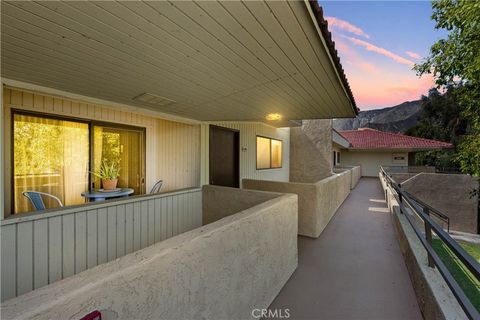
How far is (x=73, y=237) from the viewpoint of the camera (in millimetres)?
2805

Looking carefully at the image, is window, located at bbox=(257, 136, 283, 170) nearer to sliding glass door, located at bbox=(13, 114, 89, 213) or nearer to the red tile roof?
sliding glass door, located at bbox=(13, 114, 89, 213)

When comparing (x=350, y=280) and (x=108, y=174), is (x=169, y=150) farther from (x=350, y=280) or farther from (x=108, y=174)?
(x=350, y=280)

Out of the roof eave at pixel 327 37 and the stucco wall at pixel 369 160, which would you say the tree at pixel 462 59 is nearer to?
the roof eave at pixel 327 37

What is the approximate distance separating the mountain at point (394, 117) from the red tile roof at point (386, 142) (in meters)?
19.2

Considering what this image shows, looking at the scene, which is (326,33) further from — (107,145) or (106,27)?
(107,145)

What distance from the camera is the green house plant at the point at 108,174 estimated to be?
13.7ft

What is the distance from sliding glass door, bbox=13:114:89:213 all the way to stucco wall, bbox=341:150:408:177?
2113 centimetres

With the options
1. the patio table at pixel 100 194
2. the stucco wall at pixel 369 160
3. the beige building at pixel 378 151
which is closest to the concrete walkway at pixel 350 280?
the patio table at pixel 100 194

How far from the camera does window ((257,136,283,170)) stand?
25.7 feet

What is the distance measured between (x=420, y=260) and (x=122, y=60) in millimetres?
3894

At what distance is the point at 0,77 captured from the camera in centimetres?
227

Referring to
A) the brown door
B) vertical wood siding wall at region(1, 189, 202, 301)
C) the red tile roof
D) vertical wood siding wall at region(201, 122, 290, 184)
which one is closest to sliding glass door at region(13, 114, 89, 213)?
vertical wood siding wall at region(1, 189, 202, 301)

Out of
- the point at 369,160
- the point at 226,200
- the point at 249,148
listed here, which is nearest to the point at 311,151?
the point at 249,148

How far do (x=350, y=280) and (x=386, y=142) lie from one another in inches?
798
